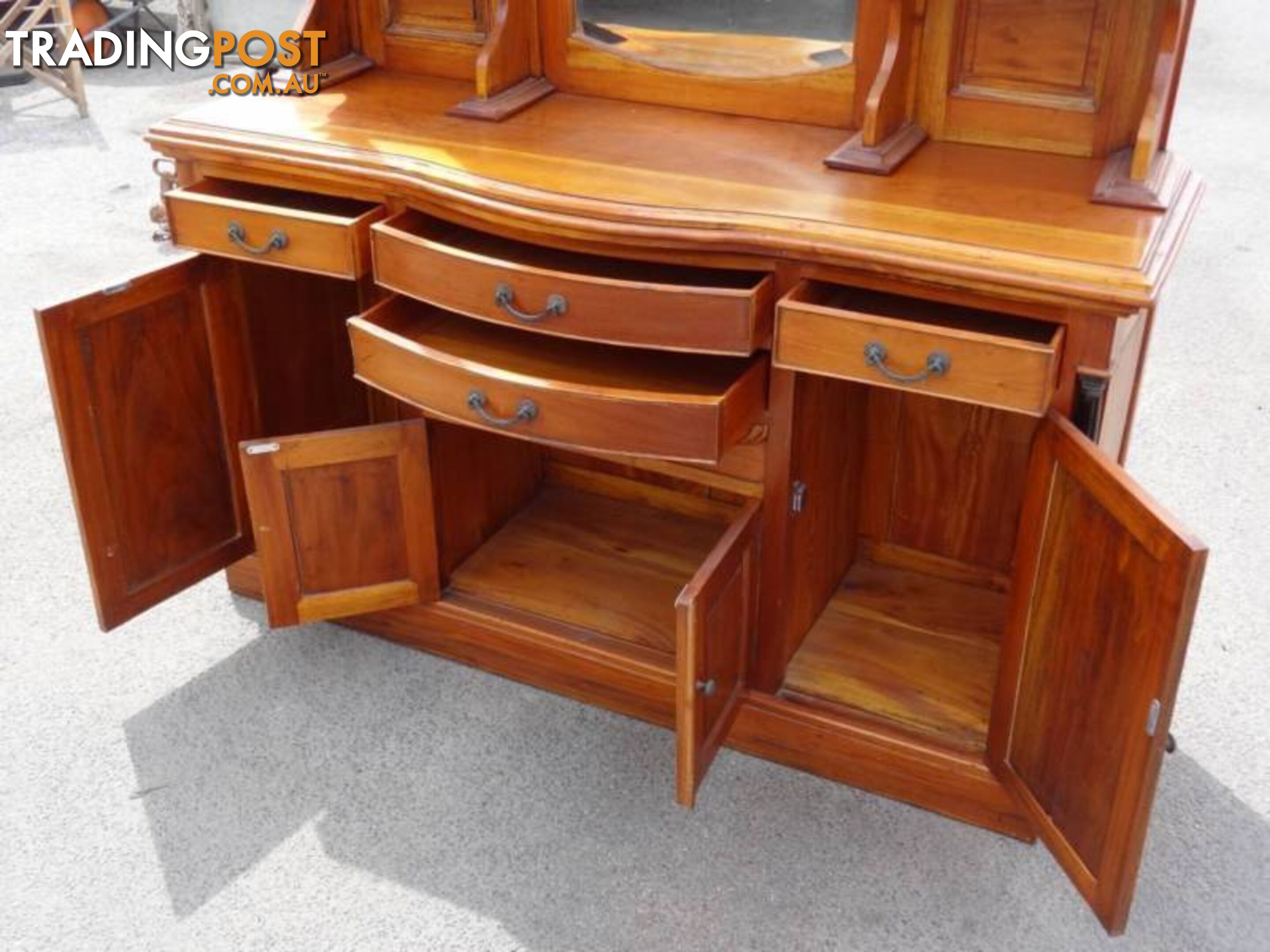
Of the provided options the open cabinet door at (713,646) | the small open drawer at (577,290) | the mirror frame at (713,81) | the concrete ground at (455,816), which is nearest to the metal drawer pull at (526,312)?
the small open drawer at (577,290)

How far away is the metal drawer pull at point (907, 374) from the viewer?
1664mm

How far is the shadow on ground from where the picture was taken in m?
1.88

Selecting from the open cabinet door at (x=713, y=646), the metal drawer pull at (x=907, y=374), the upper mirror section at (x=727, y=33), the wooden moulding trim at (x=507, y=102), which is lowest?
the open cabinet door at (x=713, y=646)

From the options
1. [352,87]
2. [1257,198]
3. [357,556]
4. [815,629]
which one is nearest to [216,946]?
[357,556]

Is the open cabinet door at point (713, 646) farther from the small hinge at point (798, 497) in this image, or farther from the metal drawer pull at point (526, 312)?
the metal drawer pull at point (526, 312)

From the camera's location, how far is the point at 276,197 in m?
2.23

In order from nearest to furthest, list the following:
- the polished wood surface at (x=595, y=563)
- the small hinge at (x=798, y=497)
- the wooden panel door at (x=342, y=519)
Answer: the small hinge at (x=798, y=497)
the wooden panel door at (x=342, y=519)
the polished wood surface at (x=595, y=563)

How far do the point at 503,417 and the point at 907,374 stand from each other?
1.80 feet

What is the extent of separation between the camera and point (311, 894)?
1924 millimetres

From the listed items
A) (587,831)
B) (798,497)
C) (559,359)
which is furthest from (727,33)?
(587,831)

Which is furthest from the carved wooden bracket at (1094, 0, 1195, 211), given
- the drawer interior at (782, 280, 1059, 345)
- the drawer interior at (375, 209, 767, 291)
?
the drawer interior at (375, 209, 767, 291)

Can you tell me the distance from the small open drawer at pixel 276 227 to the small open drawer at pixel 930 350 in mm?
664

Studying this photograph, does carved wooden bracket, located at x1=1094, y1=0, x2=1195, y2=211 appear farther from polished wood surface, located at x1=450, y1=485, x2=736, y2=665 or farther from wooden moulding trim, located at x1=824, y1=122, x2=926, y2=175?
polished wood surface, located at x1=450, y1=485, x2=736, y2=665

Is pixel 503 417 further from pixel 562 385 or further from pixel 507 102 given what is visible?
pixel 507 102
